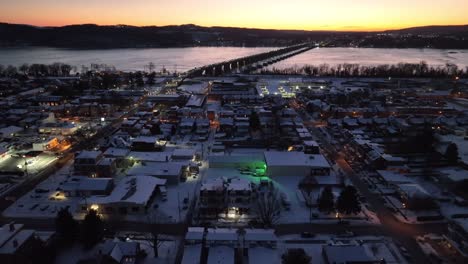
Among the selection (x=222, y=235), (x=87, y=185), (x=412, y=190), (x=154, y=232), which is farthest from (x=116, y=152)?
(x=412, y=190)

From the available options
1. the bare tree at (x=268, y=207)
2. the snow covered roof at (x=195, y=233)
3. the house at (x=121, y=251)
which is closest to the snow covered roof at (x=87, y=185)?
the house at (x=121, y=251)

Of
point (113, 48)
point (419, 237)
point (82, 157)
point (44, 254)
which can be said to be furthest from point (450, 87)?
point (113, 48)

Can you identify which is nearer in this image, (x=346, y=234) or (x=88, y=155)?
(x=346, y=234)

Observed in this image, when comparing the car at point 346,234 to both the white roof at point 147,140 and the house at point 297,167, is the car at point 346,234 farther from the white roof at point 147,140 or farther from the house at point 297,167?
the white roof at point 147,140

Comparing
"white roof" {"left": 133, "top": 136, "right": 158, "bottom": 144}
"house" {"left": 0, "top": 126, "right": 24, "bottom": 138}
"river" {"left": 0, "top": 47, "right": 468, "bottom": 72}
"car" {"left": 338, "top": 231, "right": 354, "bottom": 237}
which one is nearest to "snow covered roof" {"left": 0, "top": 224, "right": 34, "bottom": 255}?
"white roof" {"left": 133, "top": 136, "right": 158, "bottom": 144}

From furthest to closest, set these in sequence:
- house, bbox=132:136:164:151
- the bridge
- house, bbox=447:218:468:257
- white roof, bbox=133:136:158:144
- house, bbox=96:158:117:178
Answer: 1. the bridge
2. white roof, bbox=133:136:158:144
3. house, bbox=132:136:164:151
4. house, bbox=96:158:117:178
5. house, bbox=447:218:468:257

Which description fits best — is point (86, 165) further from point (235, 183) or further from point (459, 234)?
point (459, 234)

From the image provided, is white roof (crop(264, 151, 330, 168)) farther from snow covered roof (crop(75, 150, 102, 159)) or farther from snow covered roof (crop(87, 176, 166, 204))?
snow covered roof (crop(75, 150, 102, 159))
